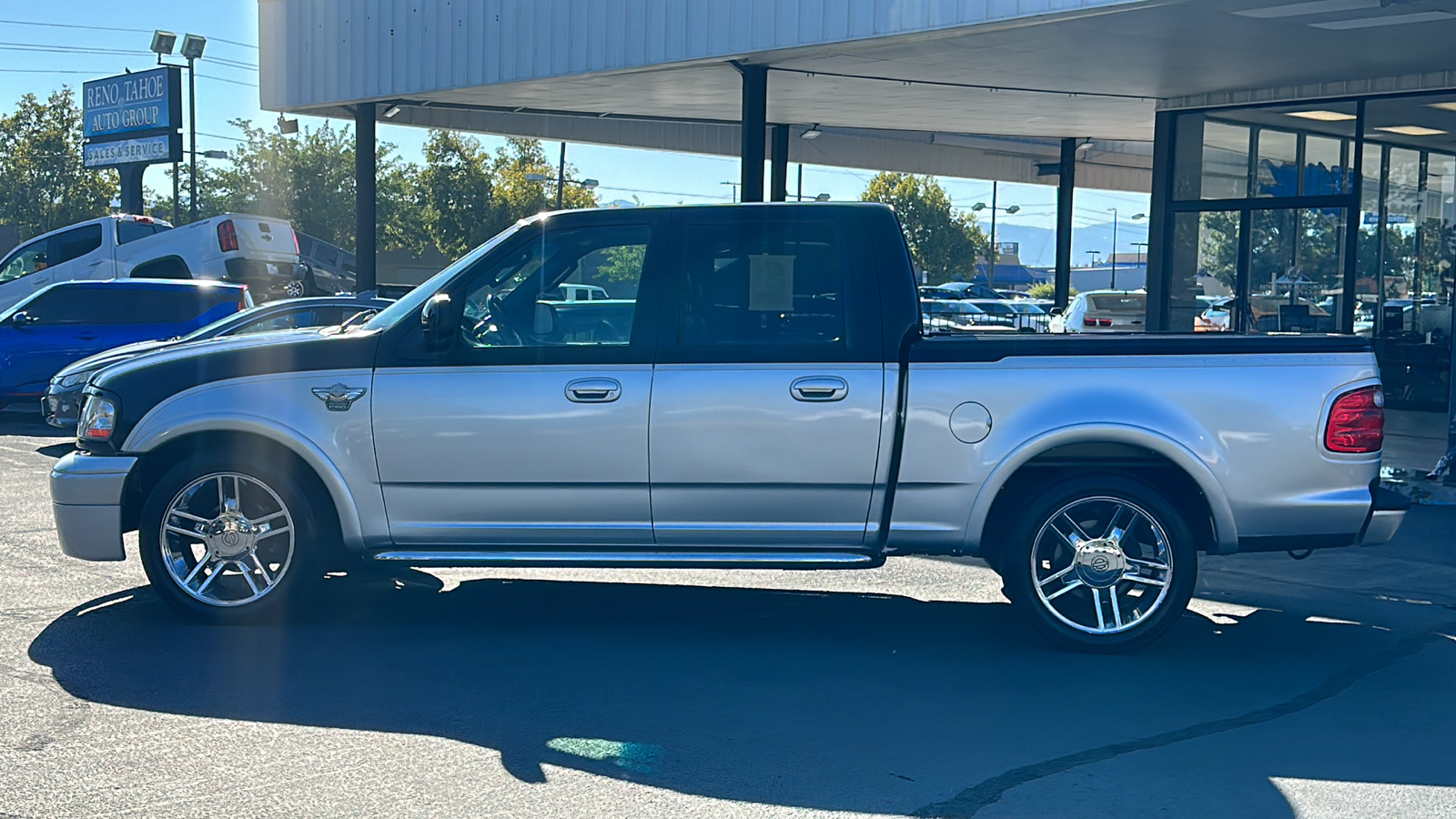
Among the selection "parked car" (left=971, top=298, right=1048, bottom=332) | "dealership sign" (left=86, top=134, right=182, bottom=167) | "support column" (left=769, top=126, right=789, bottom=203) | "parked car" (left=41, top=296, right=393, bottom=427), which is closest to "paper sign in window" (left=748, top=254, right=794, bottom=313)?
"parked car" (left=41, top=296, right=393, bottom=427)

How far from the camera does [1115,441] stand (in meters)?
6.26

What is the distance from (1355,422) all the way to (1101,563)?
1.25 m

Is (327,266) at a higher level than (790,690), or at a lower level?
higher

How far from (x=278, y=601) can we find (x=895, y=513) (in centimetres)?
288

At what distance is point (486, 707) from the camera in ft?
17.7

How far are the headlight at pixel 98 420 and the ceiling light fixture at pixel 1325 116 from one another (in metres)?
14.6

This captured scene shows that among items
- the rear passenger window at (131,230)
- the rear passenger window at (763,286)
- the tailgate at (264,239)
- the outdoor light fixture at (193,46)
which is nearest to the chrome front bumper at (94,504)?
the rear passenger window at (763,286)

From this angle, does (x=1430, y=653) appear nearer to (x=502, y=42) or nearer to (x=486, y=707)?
(x=486, y=707)

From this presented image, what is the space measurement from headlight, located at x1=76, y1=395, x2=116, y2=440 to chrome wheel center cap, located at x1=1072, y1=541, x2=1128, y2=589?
14.6 ft

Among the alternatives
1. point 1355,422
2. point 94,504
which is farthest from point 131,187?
point 1355,422

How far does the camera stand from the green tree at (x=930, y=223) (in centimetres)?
8456

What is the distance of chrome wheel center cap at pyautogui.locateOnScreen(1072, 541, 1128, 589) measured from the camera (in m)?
6.37

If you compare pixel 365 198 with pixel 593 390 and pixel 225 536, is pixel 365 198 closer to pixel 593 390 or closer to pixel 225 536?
pixel 225 536

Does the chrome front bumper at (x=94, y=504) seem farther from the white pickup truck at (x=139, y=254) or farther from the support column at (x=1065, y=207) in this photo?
the support column at (x=1065, y=207)
